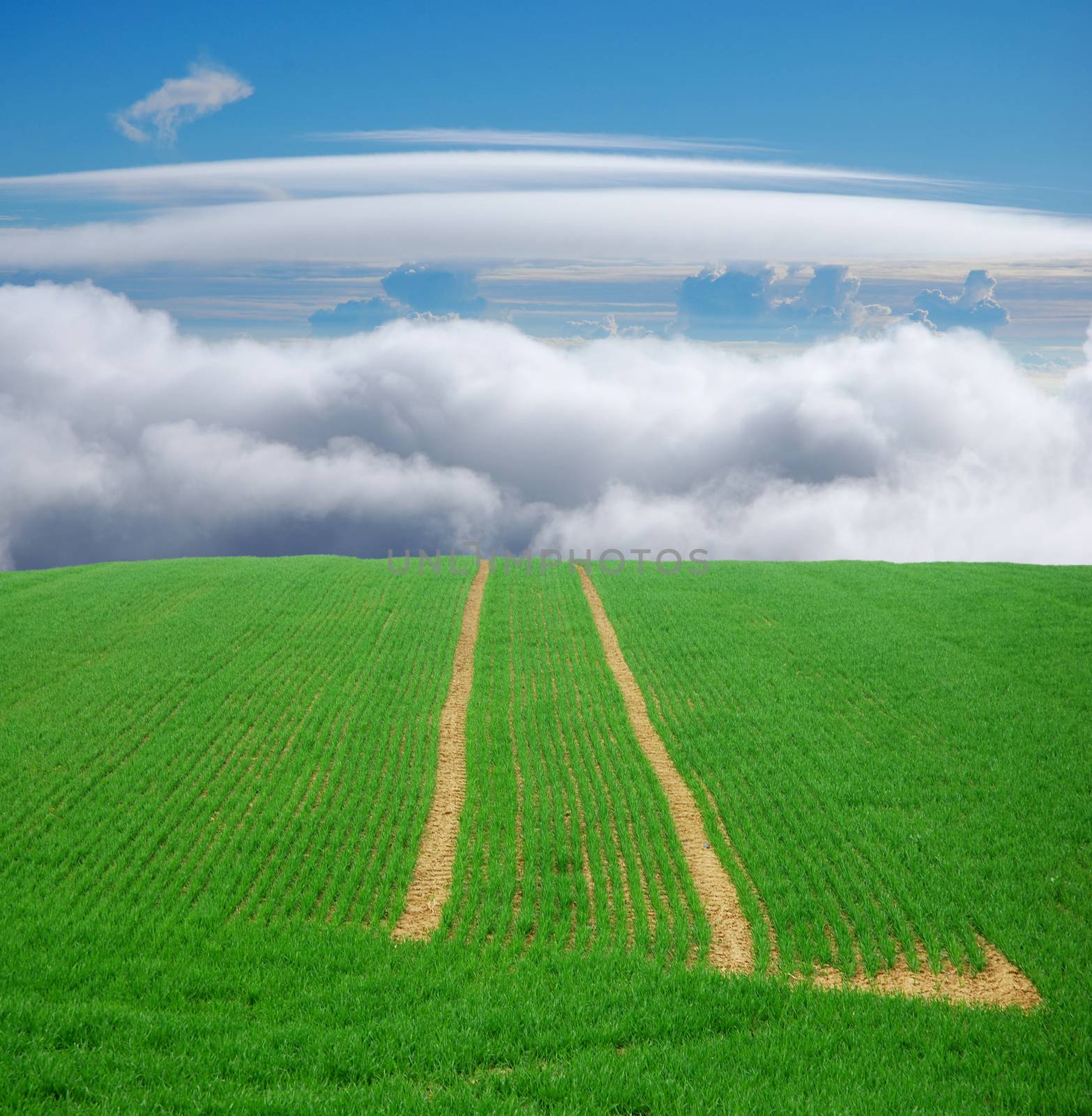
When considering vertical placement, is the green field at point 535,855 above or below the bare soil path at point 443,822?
above

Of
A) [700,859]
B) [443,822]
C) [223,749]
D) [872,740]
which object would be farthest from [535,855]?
[872,740]

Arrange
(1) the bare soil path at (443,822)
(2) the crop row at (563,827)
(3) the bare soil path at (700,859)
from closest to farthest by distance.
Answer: (3) the bare soil path at (700,859)
(2) the crop row at (563,827)
(1) the bare soil path at (443,822)

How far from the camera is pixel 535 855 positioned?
54.1 ft

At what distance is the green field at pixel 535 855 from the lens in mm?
9445

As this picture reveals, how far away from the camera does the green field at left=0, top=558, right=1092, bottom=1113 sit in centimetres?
945

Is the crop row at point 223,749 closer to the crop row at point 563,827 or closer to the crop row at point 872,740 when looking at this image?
the crop row at point 563,827

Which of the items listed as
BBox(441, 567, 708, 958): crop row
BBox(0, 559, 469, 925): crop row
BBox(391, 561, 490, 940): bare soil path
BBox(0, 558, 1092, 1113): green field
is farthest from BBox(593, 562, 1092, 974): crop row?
BBox(0, 559, 469, 925): crop row

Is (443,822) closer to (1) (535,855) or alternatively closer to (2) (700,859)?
(1) (535,855)

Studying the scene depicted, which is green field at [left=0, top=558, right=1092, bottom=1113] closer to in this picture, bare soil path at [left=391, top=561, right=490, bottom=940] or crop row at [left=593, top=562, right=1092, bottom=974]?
crop row at [left=593, top=562, right=1092, bottom=974]

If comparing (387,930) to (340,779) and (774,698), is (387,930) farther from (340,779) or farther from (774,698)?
(774,698)

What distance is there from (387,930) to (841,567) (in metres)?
33.4

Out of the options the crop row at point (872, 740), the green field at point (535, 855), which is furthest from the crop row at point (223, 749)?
the crop row at point (872, 740)

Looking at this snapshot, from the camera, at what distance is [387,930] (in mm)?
14086

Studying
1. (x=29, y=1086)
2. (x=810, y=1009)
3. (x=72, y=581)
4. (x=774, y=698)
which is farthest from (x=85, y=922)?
(x=72, y=581)
